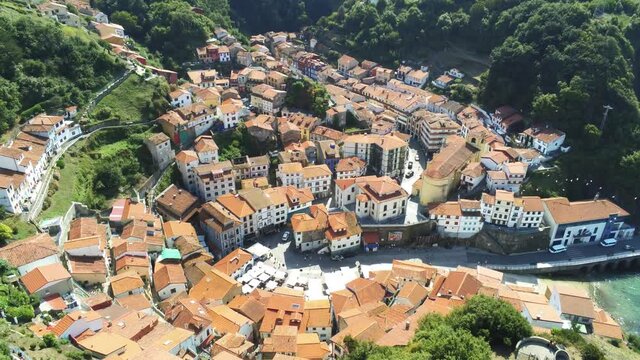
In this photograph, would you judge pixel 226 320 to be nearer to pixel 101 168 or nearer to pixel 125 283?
pixel 125 283

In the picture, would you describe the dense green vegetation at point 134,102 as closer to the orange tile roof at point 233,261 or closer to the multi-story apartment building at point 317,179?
the multi-story apartment building at point 317,179

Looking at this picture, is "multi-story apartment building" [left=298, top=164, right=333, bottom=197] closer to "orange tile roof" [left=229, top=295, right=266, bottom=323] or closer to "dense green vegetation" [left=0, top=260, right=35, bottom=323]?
"orange tile roof" [left=229, top=295, right=266, bottom=323]

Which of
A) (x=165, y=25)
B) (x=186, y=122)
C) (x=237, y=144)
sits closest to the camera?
(x=186, y=122)

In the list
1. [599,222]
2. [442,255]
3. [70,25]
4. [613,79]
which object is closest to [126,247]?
[442,255]

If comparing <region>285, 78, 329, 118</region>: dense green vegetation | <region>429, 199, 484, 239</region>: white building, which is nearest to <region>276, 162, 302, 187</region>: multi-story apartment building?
<region>285, 78, 329, 118</region>: dense green vegetation

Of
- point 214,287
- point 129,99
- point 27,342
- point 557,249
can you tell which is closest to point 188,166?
point 129,99
